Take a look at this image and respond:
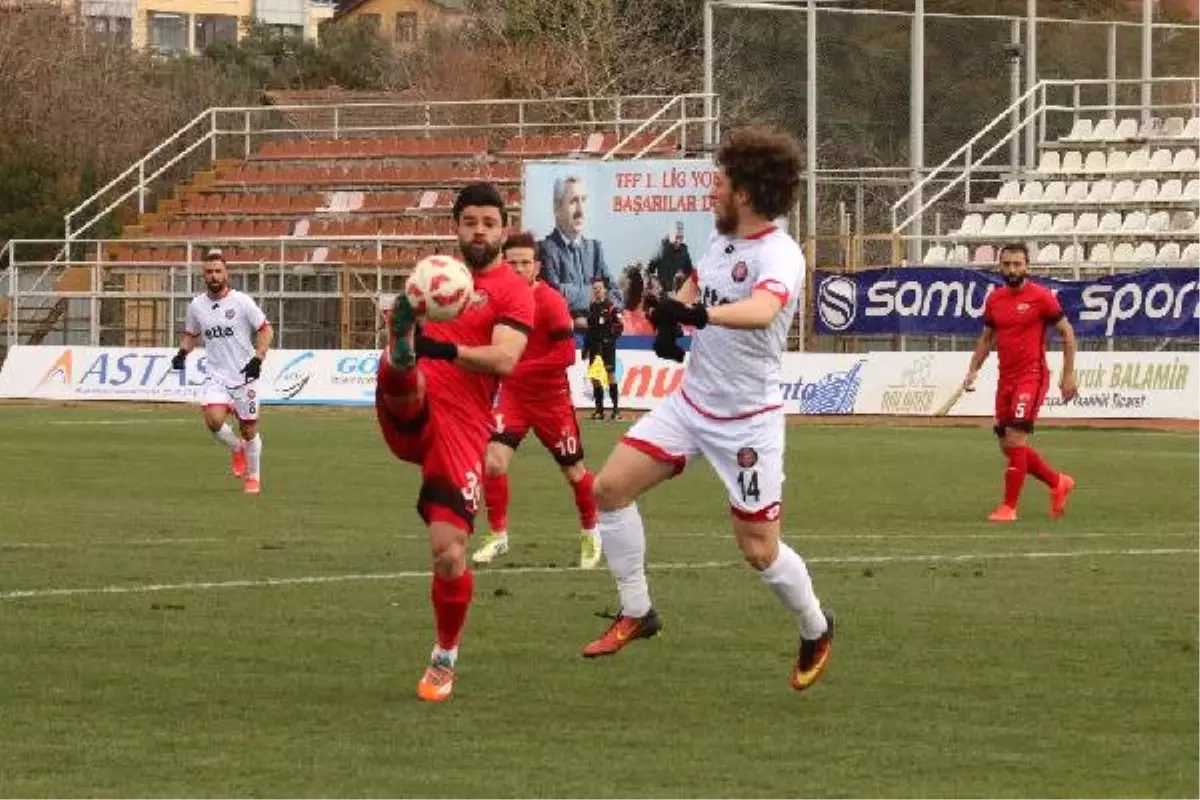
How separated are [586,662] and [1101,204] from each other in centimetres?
3754

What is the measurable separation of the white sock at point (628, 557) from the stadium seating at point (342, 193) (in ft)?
129

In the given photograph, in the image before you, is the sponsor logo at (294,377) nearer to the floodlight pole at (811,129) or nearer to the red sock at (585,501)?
the floodlight pole at (811,129)

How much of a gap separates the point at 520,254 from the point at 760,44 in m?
36.1

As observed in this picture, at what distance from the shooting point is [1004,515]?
2175cm

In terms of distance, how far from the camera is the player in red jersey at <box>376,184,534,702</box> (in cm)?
A: 1095

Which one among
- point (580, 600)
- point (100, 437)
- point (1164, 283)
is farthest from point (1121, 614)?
point (1164, 283)

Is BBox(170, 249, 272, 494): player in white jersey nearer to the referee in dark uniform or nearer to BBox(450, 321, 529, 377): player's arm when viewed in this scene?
BBox(450, 321, 529, 377): player's arm

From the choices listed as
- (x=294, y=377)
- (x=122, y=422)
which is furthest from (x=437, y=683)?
(x=294, y=377)

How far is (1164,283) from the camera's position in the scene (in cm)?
4038

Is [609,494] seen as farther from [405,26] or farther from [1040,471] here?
[405,26]

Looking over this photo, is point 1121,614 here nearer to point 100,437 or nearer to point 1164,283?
point 100,437

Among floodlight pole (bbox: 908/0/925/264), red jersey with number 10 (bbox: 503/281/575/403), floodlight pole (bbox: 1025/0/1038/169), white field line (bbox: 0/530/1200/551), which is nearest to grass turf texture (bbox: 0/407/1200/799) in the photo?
white field line (bbox: 0/530/1200/551)

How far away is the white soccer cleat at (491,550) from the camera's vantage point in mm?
17469

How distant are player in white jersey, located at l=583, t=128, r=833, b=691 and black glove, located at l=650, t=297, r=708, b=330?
1.17 feet
